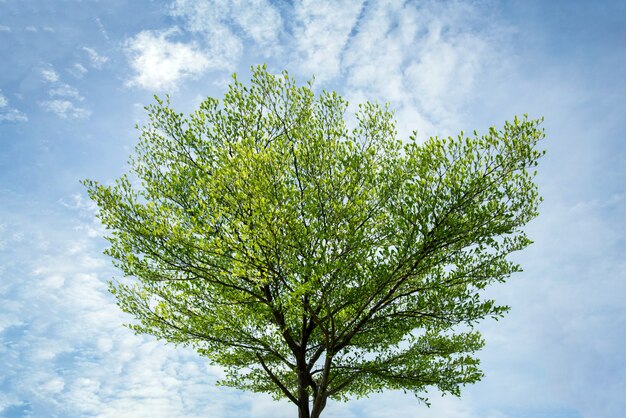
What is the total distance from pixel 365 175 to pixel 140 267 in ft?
24.7

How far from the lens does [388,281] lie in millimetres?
13570

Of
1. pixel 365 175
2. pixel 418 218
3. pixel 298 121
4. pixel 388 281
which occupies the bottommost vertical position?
pixel 388 281

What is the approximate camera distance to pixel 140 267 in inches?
597

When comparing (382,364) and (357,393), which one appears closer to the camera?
(382,364)

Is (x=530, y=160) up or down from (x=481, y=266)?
up

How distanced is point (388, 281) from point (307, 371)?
15.3ft

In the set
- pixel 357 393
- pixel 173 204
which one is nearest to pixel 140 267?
pixel 173 204

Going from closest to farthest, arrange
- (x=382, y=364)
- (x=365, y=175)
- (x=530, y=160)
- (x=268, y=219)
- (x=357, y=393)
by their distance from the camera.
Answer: (x=268, y=219) < (x=530, y=160) < (x=365, y=175) < (x=382, y=364) < (x=357, y=393)

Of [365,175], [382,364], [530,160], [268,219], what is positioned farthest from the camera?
[382,364]

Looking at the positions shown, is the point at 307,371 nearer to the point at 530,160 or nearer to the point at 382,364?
the point at 382,364

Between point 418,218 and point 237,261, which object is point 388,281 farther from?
point 237,261

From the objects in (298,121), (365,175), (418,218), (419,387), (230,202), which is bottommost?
(419,387)

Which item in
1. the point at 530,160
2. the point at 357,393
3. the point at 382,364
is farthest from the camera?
the point at 357,393

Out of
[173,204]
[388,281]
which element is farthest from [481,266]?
[173,204]
